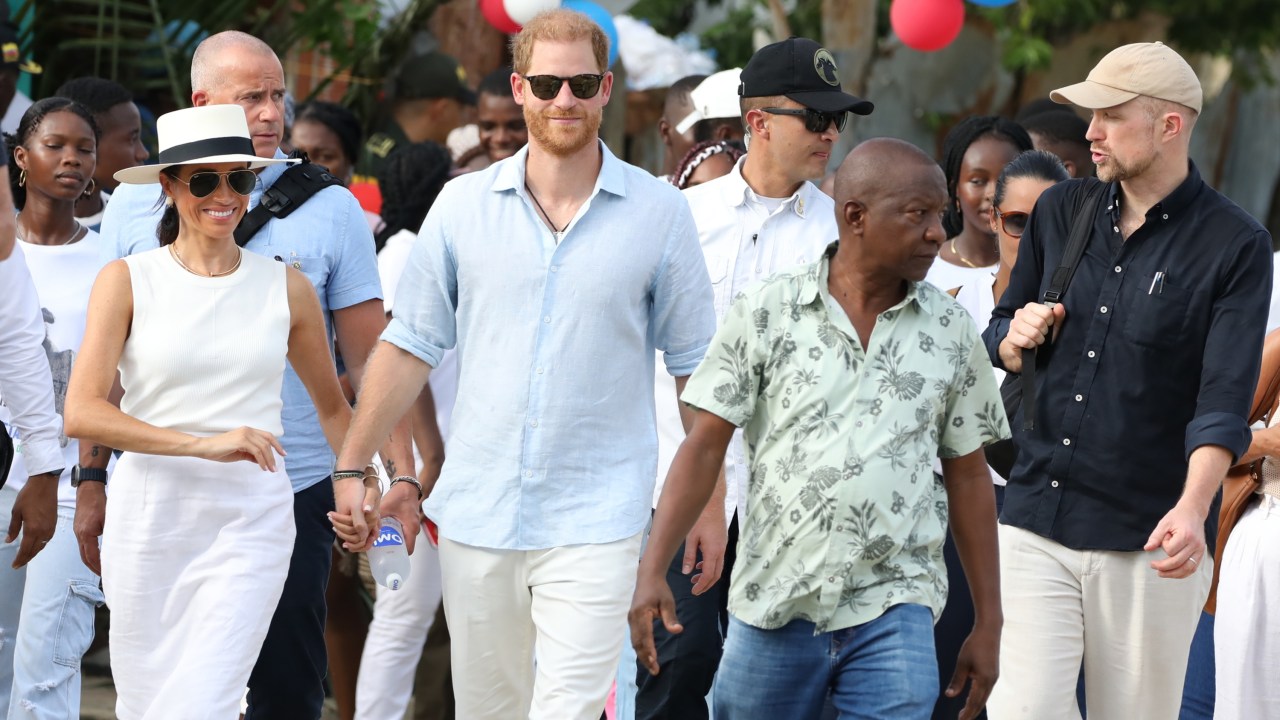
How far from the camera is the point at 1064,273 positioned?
5129 millimetres

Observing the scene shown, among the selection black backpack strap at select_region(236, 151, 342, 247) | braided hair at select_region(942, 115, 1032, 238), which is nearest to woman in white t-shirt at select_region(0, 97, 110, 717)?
black backpack strap at select_region(236, 151, 342, 247)

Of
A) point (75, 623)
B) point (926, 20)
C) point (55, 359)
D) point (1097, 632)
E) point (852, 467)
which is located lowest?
point (75, 623)

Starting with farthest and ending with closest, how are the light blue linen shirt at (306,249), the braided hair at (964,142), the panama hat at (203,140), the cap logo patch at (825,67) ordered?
the braided hair at (964,142) < the cap logo patch at (825,67) < the light blue linen shirt at (306,249) < the panama hat at (203,140)

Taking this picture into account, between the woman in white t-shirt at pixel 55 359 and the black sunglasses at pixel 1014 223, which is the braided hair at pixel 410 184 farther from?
the black sunglasses at pixel 1014 223

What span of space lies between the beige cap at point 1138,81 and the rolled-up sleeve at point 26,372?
10.5ft

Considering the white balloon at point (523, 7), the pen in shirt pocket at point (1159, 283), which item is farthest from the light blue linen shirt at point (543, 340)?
the white balloon at point (523, 7)

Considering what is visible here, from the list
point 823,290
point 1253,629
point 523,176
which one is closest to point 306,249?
point 523,176

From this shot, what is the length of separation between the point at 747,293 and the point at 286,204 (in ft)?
5.77

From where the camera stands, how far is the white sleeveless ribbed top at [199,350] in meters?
4.75

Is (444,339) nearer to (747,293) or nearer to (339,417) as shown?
(339,417)

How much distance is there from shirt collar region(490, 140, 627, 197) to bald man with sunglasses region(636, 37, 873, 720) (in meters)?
1.00

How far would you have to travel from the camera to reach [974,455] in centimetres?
437

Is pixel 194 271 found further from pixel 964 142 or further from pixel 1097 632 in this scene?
pixel 964 142

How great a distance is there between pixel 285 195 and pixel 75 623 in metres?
1.64
